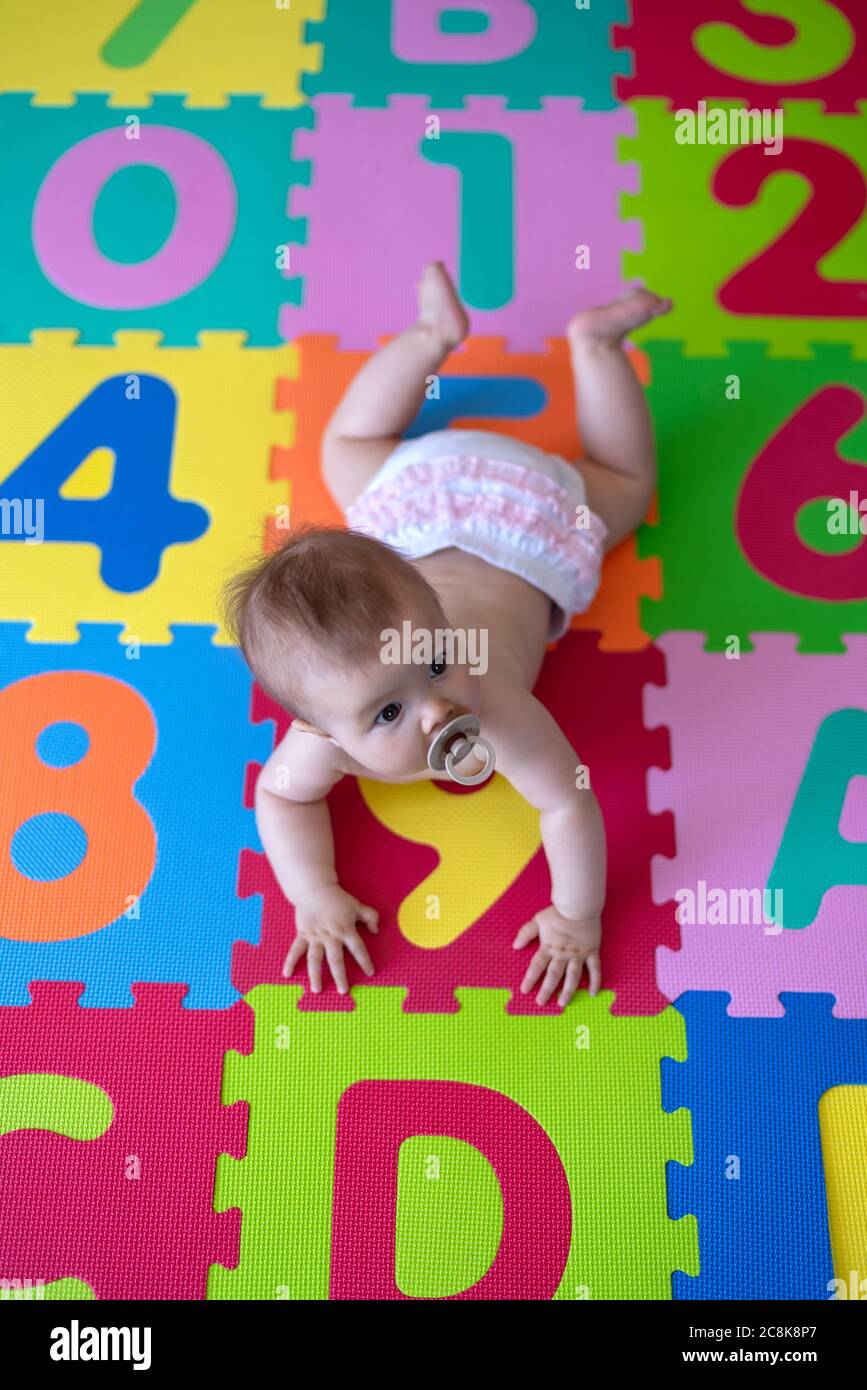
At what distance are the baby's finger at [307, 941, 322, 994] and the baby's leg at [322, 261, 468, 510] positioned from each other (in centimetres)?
54

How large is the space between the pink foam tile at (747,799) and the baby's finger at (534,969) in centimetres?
13

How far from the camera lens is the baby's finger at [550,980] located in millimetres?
1179

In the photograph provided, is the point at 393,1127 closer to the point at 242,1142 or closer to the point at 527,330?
the point at 242,1142

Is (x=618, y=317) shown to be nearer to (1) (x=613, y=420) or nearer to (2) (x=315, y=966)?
(1) (x=613, y=420)

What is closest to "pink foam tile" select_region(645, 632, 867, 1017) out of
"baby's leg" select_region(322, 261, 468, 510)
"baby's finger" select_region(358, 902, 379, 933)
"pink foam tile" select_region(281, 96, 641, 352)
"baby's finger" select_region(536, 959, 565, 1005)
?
"baby's finger" select_region(536, 959, 565, 1005)

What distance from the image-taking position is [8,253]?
5.16 feet

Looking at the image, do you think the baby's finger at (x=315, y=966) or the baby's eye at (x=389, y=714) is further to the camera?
the baby's finger at (x=315, y=966)

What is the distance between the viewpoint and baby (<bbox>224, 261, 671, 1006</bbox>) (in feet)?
2.86

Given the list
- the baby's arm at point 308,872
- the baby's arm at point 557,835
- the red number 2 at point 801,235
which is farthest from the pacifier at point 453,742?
the red number 2 at point 801,235

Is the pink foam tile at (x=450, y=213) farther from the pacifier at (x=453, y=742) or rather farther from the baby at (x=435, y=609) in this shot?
the pacifier at (x=453, y=742)

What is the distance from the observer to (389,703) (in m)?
0.89

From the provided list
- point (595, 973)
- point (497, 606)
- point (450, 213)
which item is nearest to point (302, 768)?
point (497, 606)

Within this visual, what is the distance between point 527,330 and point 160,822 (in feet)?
2.71
